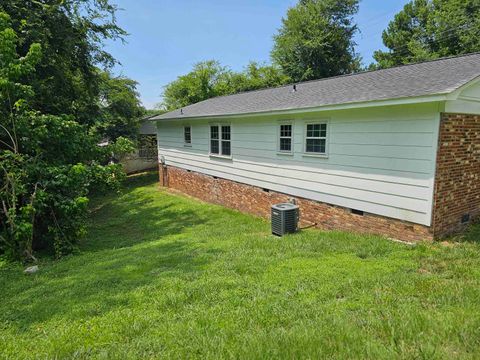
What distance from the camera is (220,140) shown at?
12109 millimetres

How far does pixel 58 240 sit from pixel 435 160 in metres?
8.28

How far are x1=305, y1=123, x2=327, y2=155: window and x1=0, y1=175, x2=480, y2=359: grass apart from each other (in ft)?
7.48

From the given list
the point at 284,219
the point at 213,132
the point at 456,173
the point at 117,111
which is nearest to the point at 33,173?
the point at 284,219

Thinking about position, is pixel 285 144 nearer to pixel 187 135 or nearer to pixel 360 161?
pixel 360 161

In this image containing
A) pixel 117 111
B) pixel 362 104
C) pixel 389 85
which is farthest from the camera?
pixel 117 111

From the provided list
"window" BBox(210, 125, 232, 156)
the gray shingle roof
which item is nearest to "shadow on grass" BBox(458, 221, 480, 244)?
the gray shingle roof

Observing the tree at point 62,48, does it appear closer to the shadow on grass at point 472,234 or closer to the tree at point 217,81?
the shadow on grass at point 472,234

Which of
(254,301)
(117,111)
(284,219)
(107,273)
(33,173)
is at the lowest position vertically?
(107,273)

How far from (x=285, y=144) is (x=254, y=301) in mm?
6037

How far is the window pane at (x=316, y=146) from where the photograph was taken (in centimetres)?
793

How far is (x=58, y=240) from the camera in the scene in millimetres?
7570

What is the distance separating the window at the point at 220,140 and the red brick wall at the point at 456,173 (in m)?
7.19

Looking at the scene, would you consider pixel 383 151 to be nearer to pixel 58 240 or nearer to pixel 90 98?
pixel 58 240

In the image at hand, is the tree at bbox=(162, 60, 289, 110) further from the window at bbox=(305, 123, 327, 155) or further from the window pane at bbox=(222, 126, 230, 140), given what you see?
the window at bbox=(305, 123, 327, 155)
